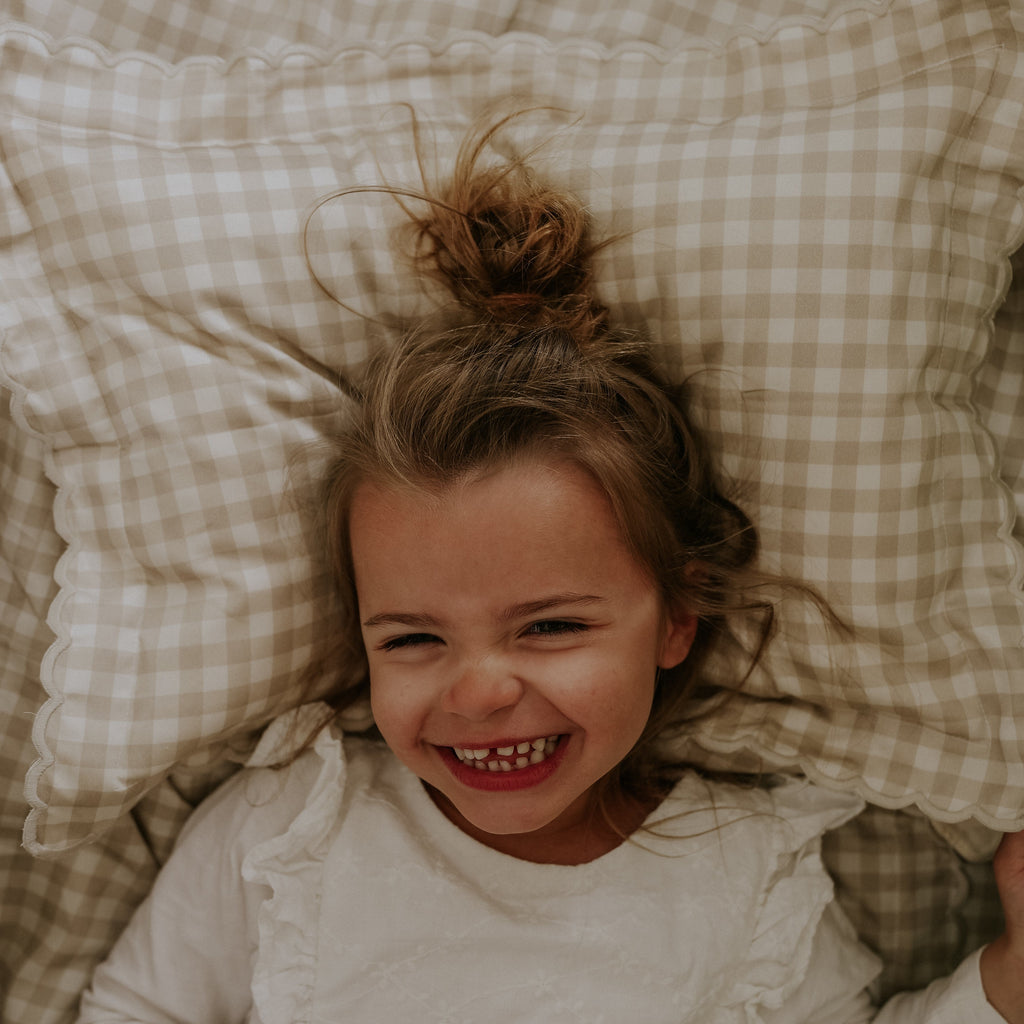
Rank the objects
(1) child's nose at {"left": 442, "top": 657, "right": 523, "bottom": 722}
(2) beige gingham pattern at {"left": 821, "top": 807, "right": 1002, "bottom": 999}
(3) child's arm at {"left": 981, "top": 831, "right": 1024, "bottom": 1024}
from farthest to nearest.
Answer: (2) beige gingham pattern at {"left": 821, "top": 807, "right": 1002, "bottom": 999}
(3) child's arm at {"left": 981, "top": 831, "right": 1024, "bottom": 1024}
(1) child's nose at {"left": 442, "top": 657, "right": 523, "bottom": 722}

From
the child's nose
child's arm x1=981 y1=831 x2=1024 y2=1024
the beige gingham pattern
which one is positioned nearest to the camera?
the child's nose

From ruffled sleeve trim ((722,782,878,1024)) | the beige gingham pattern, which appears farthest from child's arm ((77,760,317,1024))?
the beige gingham pattern

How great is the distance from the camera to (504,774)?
3.12 feet

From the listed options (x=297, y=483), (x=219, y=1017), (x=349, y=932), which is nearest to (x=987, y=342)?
(x=297, y=483)

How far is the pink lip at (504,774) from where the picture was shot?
3.08 feet

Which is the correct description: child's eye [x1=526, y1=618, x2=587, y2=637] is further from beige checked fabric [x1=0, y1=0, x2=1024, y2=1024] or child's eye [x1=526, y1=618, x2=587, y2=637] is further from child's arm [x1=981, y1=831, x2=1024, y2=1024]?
child's arm [x1=981, y1=831, x2=1024, y2=1024]

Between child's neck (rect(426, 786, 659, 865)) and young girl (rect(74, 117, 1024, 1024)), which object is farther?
child's neck (rect(426, 786, 659, 865))

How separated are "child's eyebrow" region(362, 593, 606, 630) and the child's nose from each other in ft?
0.15

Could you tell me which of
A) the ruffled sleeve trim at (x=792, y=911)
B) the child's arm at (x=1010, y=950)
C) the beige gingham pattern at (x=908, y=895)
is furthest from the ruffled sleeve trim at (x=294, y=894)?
the child's arm at (x=1010, y=950)

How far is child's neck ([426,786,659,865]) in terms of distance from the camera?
3.52 feet

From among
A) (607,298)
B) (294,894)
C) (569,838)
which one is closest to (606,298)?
(607,298)

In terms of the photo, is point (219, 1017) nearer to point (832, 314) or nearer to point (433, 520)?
point (433, 520)

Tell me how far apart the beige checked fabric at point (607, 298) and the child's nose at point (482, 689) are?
0.69 ft

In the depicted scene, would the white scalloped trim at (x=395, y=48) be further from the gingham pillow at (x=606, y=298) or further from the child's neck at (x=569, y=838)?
the child's neck at (x=569, y=838)
